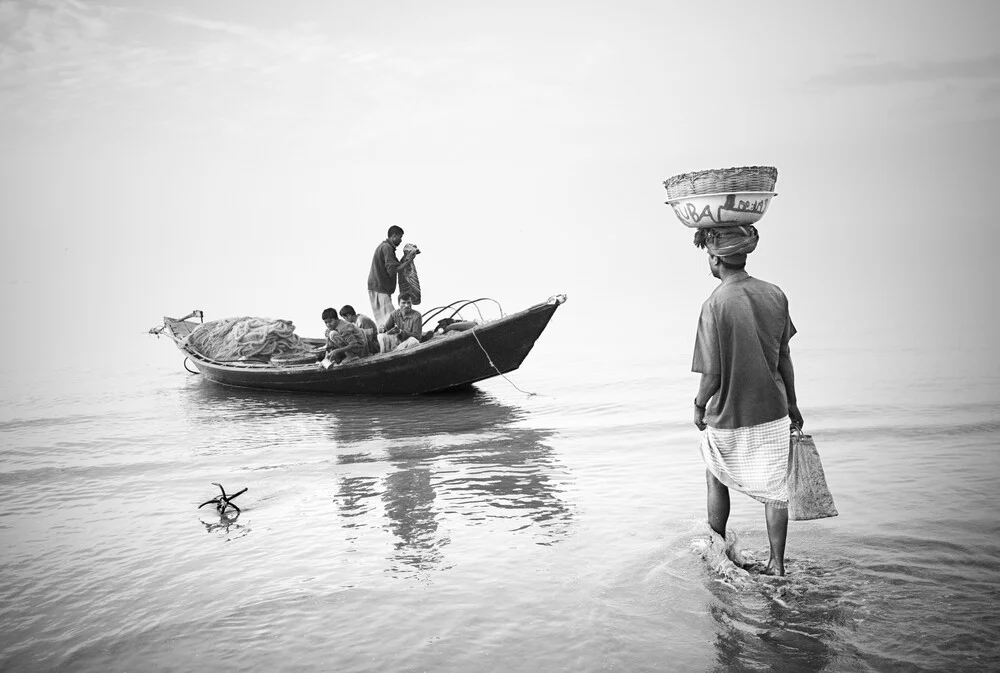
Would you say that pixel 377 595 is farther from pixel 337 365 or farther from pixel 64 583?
pixel 337 365

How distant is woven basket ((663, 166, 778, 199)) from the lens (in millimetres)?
4023

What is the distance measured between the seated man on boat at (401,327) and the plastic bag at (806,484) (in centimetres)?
832

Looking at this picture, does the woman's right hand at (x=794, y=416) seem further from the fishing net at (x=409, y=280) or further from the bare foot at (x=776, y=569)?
the fishing net at (x=409, y=280)

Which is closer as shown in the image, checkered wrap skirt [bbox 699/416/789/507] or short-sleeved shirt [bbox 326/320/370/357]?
checkered wrap skirt [bbox 699/416/789/507]

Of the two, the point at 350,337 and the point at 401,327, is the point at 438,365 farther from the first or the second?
the point at 350,337

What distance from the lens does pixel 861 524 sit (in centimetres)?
508

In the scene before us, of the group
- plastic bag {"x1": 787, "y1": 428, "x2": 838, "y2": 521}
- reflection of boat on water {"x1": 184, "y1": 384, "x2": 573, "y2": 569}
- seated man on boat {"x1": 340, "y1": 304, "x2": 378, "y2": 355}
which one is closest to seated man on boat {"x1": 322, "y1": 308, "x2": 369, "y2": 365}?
seated man on boat {"x1": 340, "y1": 304, "x2": 378, "y2": 355}

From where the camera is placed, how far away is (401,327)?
478 inches

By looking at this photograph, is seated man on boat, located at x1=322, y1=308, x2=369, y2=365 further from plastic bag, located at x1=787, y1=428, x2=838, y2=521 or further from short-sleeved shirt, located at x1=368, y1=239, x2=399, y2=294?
plastic bag, located at x1=787, y1=428, x2=838, y2=521

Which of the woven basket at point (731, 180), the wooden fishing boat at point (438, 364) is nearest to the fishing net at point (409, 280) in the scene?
the wooden fishing boat at point (438, 364)

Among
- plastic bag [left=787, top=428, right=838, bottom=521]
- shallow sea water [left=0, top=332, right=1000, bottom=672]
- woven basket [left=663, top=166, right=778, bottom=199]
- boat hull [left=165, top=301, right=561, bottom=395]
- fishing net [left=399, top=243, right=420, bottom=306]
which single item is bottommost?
shallow sea water [left=0, top=332, right=1000, bottom=672]

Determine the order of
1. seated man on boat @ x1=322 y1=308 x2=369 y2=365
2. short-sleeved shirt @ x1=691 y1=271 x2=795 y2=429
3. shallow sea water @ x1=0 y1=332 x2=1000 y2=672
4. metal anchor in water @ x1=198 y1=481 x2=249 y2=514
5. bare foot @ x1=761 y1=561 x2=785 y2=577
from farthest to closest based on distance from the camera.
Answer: seated man on boat @ x1=322 y1=308 x2=369 y2=365 → metal anchor in water @ x1=198 y1=481 x2=249 y2=514 → bare foot @ x1=761 y1=561 x2=785 y2=577 → short-sleeved shirt @ x1=691 y1=271 x2=795 y2=429 → shallow sea water @ x1=0 y1=332 x2=1000 y2=672

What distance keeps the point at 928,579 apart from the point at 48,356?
23.3 m

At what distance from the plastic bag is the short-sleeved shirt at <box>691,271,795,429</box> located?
212 mm
